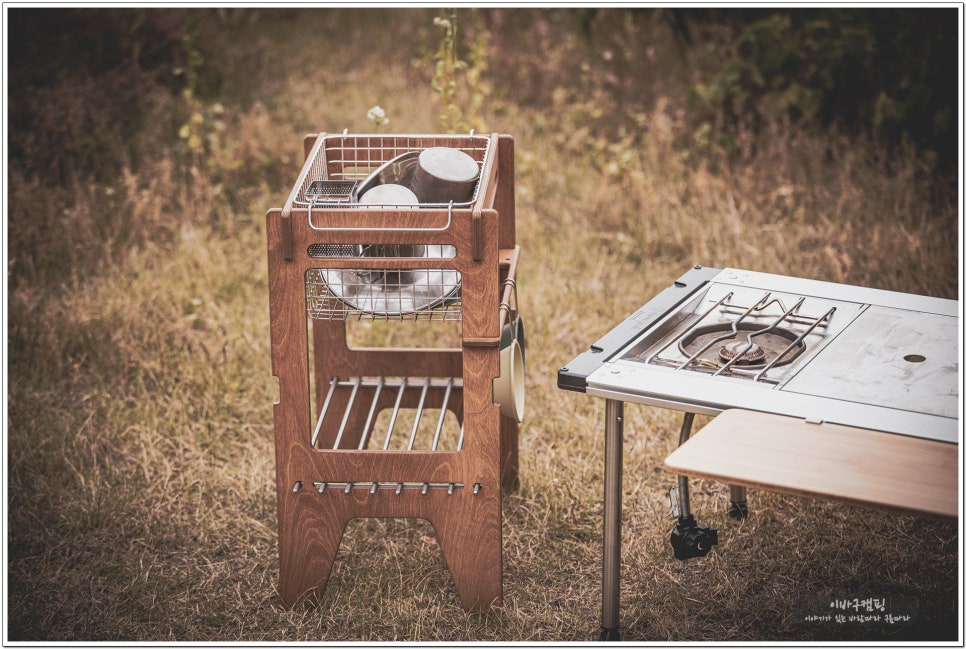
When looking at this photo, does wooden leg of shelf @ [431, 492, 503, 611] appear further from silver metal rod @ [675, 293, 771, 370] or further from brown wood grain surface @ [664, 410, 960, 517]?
brown wood grain surface @ [664, 410, 960, 517]

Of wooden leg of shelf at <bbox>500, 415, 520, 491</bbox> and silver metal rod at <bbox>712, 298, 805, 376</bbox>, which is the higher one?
silver metal rod at <bbox>712, 298, 805, 376</bbox>

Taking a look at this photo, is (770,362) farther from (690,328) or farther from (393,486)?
(393,486)

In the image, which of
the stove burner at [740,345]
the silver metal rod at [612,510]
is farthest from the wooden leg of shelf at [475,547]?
the stove burner at [740,345]

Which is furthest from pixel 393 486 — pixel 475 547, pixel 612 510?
pixel 612 510

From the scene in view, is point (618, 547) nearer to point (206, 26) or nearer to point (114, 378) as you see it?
point (114, 378)

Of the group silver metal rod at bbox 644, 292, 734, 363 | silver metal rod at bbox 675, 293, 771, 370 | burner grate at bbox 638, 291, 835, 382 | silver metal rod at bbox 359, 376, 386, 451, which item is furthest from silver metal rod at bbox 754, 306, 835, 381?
silver metal rod at bbox 359, 376, 386, 451

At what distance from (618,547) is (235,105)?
193 inches

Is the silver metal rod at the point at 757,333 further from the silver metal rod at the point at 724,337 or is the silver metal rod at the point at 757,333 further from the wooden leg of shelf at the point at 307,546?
the wooden leg of shelf at the point at 307,546

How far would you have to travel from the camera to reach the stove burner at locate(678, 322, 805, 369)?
2.49 m

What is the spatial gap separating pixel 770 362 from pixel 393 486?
1.00 metres

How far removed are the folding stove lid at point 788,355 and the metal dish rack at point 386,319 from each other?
322 millimetres

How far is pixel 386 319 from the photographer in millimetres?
2592

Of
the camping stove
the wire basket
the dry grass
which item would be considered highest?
the wire basket

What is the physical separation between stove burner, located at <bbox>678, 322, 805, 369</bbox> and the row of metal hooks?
65 centimetres
